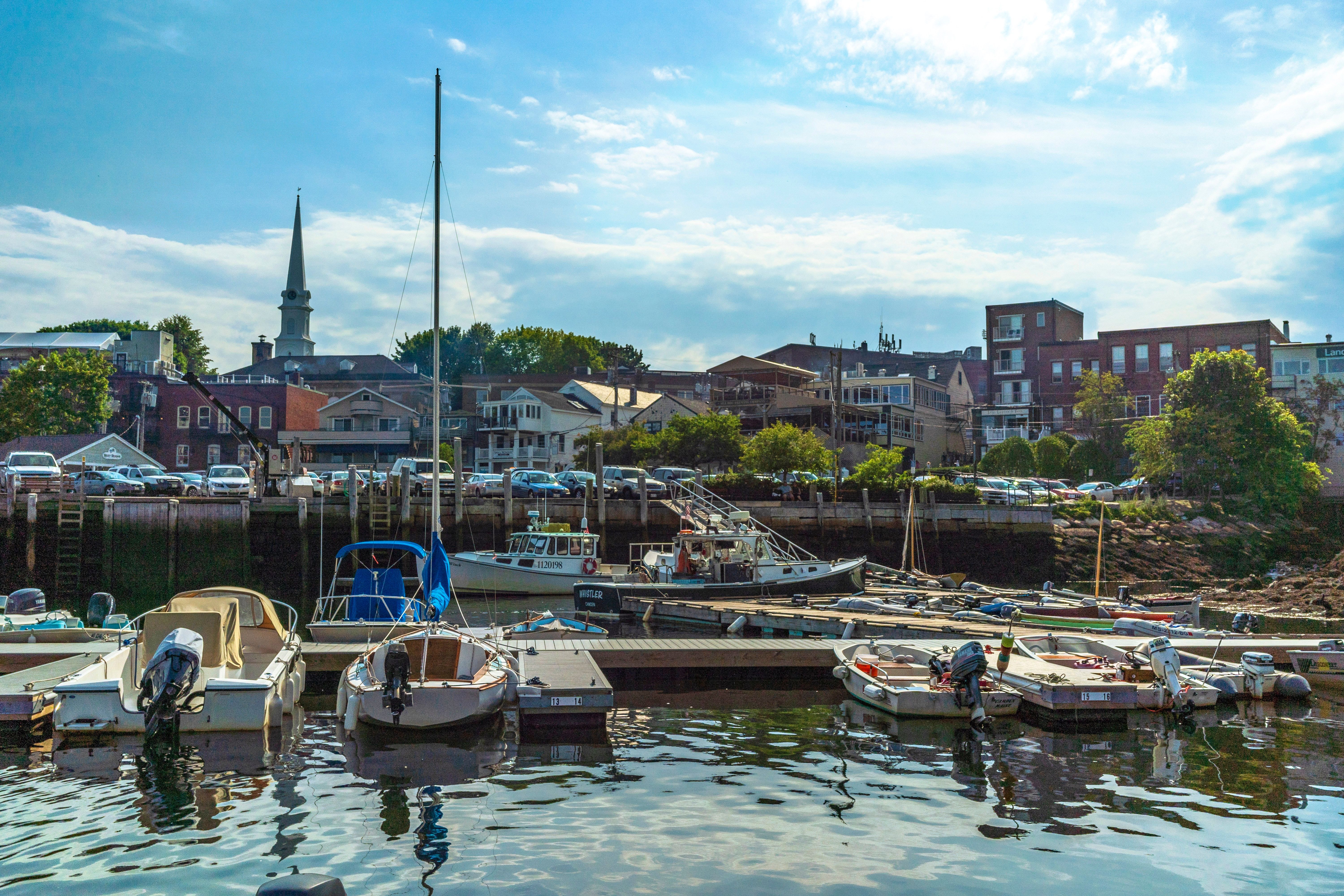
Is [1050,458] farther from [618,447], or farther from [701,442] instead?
[618,447]

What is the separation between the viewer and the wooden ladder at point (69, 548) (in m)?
35.6

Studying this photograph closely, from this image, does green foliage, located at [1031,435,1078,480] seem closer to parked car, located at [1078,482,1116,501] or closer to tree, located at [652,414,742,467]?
parked car, located at [1078,482,1116,501]

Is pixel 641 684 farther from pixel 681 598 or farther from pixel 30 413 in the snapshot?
pixel 30 413

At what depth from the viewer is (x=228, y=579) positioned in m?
37.5

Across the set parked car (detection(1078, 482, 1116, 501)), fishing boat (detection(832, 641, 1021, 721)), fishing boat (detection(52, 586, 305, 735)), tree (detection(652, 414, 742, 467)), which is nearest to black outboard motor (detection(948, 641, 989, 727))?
fishing boat (detection(832, 641, 1021, 721))

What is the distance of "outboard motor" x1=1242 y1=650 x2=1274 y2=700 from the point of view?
16.5 m

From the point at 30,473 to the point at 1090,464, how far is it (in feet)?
198

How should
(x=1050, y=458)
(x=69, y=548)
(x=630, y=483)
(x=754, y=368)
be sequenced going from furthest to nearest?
(x=754, y=368)
(x=1050, y=458)
(x=630, y=483)
(x=69, y=548)

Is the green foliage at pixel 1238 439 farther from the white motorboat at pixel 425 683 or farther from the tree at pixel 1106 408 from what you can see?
the white motorboat at pixel 425 683

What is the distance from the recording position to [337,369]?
95.5 meters

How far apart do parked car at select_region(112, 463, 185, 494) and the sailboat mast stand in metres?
27.7

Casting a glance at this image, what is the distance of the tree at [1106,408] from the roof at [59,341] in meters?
77.5

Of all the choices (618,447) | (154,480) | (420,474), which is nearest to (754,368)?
(618,447)

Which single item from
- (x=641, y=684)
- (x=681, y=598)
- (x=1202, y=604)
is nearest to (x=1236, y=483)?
(x=1202, y=604)
